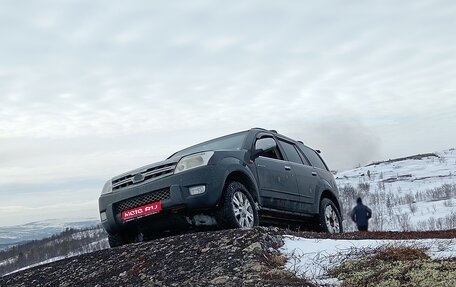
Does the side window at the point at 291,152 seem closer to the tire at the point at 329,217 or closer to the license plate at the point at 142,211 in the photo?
the tire at the point at 329,217

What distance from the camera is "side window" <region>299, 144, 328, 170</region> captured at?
968cm

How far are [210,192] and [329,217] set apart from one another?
11.0ft

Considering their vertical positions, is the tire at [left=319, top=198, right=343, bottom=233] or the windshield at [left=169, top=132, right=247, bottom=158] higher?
the windshield at [left=169, top=132, right=247, bottom=158]

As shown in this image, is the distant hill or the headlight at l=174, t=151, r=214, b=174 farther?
the distant hill

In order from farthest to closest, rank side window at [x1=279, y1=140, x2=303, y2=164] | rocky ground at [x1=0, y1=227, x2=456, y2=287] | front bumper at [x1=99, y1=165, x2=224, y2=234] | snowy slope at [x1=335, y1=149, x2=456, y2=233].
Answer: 1. snowy slope at [x1=335, y1=149, x2=456, y2=233]
2. side window at [x1=279, y1=140, x2=303, y2=164]
3. front bumper at [x1=99, y1=165, x2=224, y2=234]
4. rocky ground at [x1=0, y1=227, x2=456, y2=287]

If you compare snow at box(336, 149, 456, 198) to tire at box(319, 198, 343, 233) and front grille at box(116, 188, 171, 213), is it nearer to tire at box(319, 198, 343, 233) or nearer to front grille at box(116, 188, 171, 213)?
tire at box(319, 198, 343, 233)

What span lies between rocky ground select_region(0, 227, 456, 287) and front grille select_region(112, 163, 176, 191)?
1032 millimetres

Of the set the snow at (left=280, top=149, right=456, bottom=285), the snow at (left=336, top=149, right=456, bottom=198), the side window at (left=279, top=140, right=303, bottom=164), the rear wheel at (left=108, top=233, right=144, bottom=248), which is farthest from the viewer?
the snow at (left=336, top=149, right=456, bottom=198)

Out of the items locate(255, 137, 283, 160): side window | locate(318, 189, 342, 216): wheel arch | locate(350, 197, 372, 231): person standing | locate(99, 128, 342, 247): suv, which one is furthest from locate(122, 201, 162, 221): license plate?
locate(350, 197, 372, 231): person standing

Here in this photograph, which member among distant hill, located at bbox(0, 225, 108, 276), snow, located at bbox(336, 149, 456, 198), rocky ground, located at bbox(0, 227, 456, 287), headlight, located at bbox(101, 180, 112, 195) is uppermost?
headlight, located at bbox(101, 180, 112, 195)

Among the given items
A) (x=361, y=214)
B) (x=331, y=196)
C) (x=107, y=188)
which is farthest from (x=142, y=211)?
(x=361, y=214)

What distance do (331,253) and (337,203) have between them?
15.3ft

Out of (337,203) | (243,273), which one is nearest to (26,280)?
(243,273)

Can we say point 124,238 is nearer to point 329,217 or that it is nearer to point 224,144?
point 224,144
